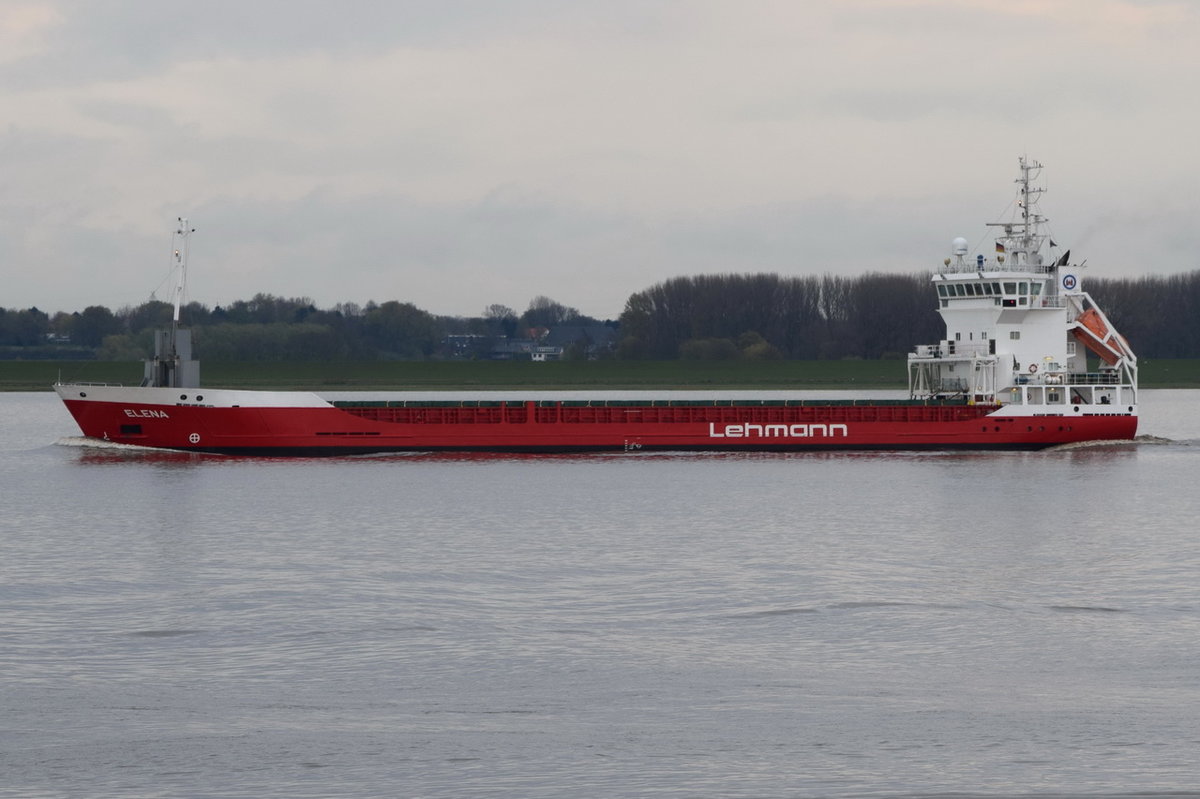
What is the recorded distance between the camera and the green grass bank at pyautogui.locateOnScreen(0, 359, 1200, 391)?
12531 centimetres

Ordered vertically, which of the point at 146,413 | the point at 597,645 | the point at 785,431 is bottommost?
the point at 597,645

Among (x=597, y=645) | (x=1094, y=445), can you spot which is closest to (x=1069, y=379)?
(x=1094, y=445)

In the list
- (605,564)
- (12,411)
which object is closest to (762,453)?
(605,564)

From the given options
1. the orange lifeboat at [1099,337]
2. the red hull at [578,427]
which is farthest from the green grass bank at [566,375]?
the red hull at [578,427]

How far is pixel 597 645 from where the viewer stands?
19.9 meters

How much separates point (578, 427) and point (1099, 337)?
19.2m

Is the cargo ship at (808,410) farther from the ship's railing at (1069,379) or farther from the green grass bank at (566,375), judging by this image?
the green grass bank at (566,375)

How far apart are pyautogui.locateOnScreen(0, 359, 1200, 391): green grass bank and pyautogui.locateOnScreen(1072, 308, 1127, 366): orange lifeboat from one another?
65.5m

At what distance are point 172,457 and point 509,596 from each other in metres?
29.2

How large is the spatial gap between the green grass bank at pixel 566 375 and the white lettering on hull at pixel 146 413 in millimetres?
71243

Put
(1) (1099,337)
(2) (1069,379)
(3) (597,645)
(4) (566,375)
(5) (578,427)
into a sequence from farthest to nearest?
(4) (566,375) < (1) (1099,337) < (2) (1069,379) < (5) (578,427) < (3) (597,645)

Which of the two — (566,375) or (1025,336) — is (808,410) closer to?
(1025,336)

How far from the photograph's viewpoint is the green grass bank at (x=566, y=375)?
12531cm

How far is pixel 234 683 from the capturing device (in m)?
17.7
